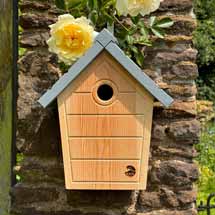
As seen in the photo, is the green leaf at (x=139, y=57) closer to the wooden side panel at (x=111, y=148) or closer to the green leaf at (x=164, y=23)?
the green leaf at (x=164, y=23)

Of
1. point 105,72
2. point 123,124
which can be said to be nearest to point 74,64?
point 105,72

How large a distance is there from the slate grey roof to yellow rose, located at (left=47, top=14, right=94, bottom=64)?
0.13 feet

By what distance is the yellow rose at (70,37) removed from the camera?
1942mm

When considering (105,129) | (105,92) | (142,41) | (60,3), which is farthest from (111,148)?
(60,3)

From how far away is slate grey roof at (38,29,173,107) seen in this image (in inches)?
79.6

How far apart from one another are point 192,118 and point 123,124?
317 millimetres

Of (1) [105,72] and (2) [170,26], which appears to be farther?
(2) [170,26]

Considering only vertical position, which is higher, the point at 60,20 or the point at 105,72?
the point at 60,20

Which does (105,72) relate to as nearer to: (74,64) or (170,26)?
(74,64)

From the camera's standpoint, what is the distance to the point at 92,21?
2137 mm

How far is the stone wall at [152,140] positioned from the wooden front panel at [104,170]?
17 centimetres

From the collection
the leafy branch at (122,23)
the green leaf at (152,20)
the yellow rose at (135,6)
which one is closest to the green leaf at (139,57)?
the leafy branch at (122,23)

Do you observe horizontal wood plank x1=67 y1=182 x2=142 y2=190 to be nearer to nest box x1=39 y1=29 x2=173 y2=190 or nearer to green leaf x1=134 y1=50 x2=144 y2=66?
nest box x1=39 y1=29 x2=173 y2=190

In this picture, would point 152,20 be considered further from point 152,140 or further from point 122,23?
point 152,140
